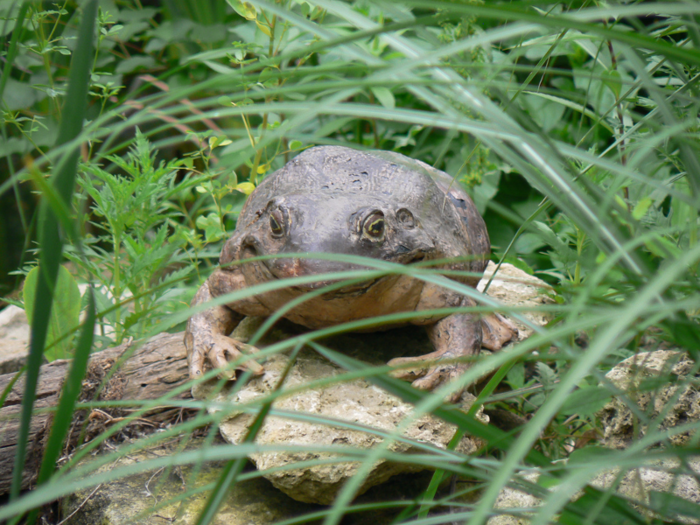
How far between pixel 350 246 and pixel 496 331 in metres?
0.99

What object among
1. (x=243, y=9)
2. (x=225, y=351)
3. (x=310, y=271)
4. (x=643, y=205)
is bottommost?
(x=225, y=351)

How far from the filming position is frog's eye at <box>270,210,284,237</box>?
5.89 ft

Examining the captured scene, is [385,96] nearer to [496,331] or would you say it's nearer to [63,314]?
[496,331]

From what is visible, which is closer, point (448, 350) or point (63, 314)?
point (448, 350)

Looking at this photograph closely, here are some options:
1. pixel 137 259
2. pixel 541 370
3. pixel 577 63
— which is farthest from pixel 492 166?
pixel 137 259

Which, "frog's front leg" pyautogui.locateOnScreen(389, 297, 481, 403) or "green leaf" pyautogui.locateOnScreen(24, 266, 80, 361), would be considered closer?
"frog's front leg" pyautogui.locateOnScreen(389, 297, 481, 403)

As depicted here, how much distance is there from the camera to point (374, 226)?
5.79 feet

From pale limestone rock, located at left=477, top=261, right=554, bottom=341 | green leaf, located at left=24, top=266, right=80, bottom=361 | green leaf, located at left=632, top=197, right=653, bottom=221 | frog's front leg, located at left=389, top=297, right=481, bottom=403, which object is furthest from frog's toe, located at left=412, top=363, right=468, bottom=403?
green leaf, located at left=24, top=266, right=80, bottom=361

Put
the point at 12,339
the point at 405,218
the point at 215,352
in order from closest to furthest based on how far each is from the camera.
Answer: the point at 405,218 < the point at 215,352 < the point at 12,339

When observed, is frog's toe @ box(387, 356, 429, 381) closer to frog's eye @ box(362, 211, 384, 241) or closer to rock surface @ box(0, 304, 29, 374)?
frog's eye @ box(362, 211, 384, 241)

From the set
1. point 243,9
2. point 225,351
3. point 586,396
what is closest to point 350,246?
point 225,351

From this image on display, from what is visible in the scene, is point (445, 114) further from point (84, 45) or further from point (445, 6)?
point (84, 45)

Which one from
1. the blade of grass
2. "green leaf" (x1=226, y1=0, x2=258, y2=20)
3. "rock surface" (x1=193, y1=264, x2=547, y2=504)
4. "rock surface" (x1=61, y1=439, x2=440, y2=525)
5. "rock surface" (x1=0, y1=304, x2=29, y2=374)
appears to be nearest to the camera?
the blade of grass

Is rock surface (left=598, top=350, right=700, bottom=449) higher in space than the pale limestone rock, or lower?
higher
